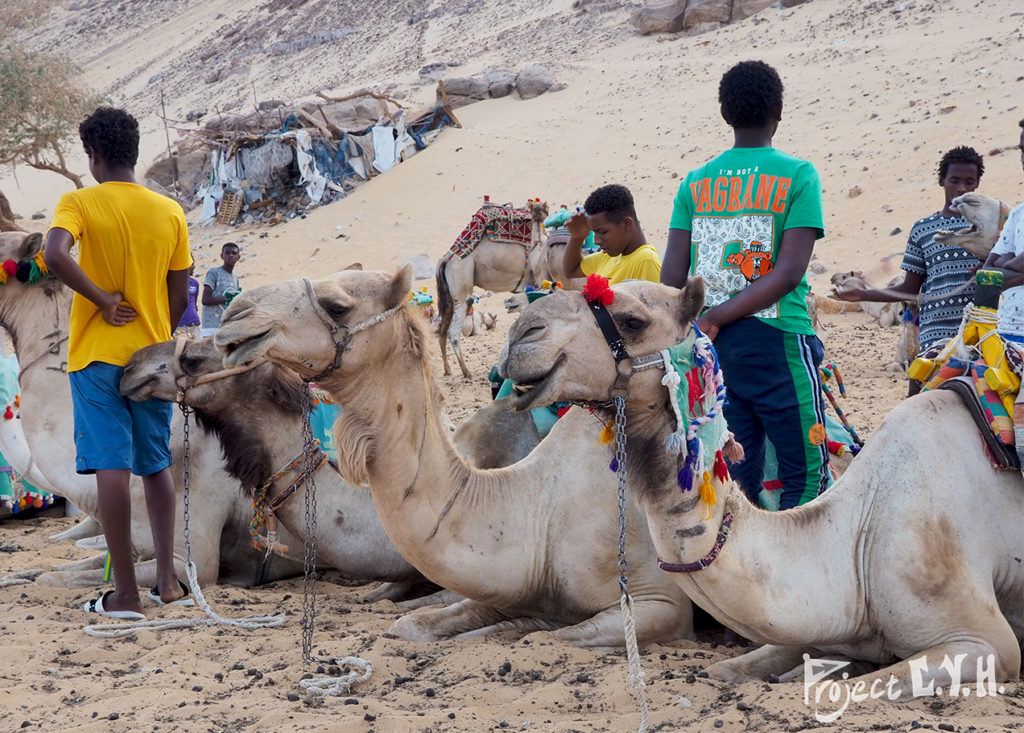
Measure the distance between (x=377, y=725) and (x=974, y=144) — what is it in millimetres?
17374

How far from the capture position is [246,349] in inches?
143

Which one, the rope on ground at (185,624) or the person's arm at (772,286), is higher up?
the person's arm at (772,286)

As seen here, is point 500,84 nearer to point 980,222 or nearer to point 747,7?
point 747,7

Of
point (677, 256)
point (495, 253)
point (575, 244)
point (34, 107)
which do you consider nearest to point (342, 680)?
point (677, 256)

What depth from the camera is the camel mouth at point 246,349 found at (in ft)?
11.9

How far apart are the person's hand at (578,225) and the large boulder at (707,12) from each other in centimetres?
2696

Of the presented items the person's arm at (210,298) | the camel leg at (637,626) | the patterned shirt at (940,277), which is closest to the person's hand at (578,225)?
the patterned shirt at (940,277)

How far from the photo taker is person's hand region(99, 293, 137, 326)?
4.78 m

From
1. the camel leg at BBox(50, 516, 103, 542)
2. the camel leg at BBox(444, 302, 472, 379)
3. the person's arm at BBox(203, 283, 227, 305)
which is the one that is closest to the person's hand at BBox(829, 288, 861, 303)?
the camel leg at BBox(50, 516, 103, 542)

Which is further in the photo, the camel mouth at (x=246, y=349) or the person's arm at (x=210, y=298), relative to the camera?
the person's arm at (x=210, y=298)

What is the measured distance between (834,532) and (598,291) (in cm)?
115

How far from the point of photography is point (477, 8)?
44438mm

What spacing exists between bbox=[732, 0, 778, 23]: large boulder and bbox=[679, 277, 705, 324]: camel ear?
101ft

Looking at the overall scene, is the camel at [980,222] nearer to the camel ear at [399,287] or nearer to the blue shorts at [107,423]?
the camel ear at [399,287]
